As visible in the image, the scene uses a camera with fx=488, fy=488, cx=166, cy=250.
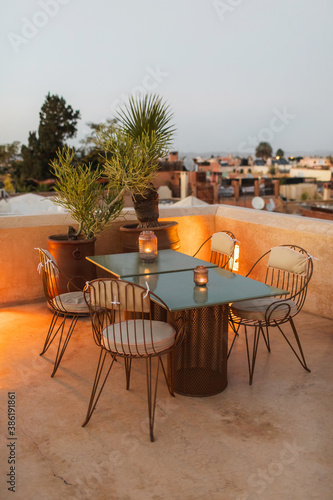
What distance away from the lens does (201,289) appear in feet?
10.1

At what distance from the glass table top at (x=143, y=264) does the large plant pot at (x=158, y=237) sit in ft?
3.42

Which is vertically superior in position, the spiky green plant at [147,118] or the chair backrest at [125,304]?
the spiky green plant at [147,118]

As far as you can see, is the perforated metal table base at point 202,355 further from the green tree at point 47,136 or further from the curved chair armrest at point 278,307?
the green tree at point 47,136

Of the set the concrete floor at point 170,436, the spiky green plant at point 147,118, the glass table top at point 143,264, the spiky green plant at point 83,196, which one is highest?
the spiky green plant at point 147,118

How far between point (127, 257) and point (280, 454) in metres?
2.02

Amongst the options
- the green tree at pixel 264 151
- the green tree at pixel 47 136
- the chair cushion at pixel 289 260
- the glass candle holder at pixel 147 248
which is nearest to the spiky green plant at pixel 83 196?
the glass candle holder at pixel 147 248

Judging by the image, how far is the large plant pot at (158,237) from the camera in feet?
17.0

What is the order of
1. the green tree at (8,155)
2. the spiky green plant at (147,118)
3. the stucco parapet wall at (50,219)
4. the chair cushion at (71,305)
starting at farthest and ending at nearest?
the green tree at (8,155) < the spiky green plant at (147,118) < the stucco parapet wall at (50,219) < the chair cushion at (71,305)

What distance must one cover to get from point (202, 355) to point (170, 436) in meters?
0.73

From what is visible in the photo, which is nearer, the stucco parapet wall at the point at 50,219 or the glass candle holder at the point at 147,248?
the glass candle holder at the point at 147,248

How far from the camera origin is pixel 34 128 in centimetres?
3130

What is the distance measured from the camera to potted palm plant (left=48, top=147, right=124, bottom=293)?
4715 millimetres

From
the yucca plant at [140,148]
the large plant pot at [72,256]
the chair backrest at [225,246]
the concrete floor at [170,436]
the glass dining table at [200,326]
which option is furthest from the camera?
the yucca plant at [140,148]

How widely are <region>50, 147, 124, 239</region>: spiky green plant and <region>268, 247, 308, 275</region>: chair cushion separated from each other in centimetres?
190
